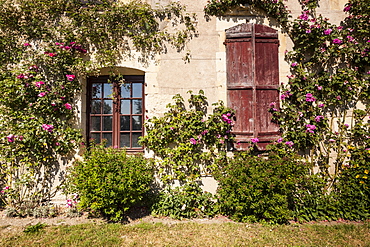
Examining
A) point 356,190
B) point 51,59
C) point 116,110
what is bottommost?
point 356,190

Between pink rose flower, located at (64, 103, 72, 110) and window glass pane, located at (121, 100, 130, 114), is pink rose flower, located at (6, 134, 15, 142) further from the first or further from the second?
window glass pane, located at (121, 100, 130, 114)

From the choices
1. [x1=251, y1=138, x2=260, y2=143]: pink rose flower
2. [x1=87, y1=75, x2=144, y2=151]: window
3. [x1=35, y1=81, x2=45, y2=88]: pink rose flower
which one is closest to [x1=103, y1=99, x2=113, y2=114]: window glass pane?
[x1=87, y1=75, x2=144, y2=151]: window

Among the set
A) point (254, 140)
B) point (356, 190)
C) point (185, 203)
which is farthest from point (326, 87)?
point (185, 203)

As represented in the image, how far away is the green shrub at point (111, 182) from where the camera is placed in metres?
3.00

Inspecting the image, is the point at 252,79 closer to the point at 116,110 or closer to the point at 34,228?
the point at 116,110

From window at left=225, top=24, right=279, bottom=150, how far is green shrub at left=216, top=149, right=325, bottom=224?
44cm

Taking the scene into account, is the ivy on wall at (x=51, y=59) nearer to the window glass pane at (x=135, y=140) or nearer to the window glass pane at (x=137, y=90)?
the window glass pane at (x=137, y=90)

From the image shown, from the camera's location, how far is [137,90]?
4.09 meters

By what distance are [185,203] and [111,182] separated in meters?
1.28

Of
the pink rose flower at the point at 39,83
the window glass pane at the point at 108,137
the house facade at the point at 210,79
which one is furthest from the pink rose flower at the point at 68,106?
the window glass pane at the point at 108,137

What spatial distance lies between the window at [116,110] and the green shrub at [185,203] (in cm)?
107

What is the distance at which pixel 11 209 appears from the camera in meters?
3.37

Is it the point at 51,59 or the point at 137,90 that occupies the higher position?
the point at 51,59

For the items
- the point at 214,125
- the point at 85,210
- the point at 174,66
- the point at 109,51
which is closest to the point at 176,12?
the point at 174,66
